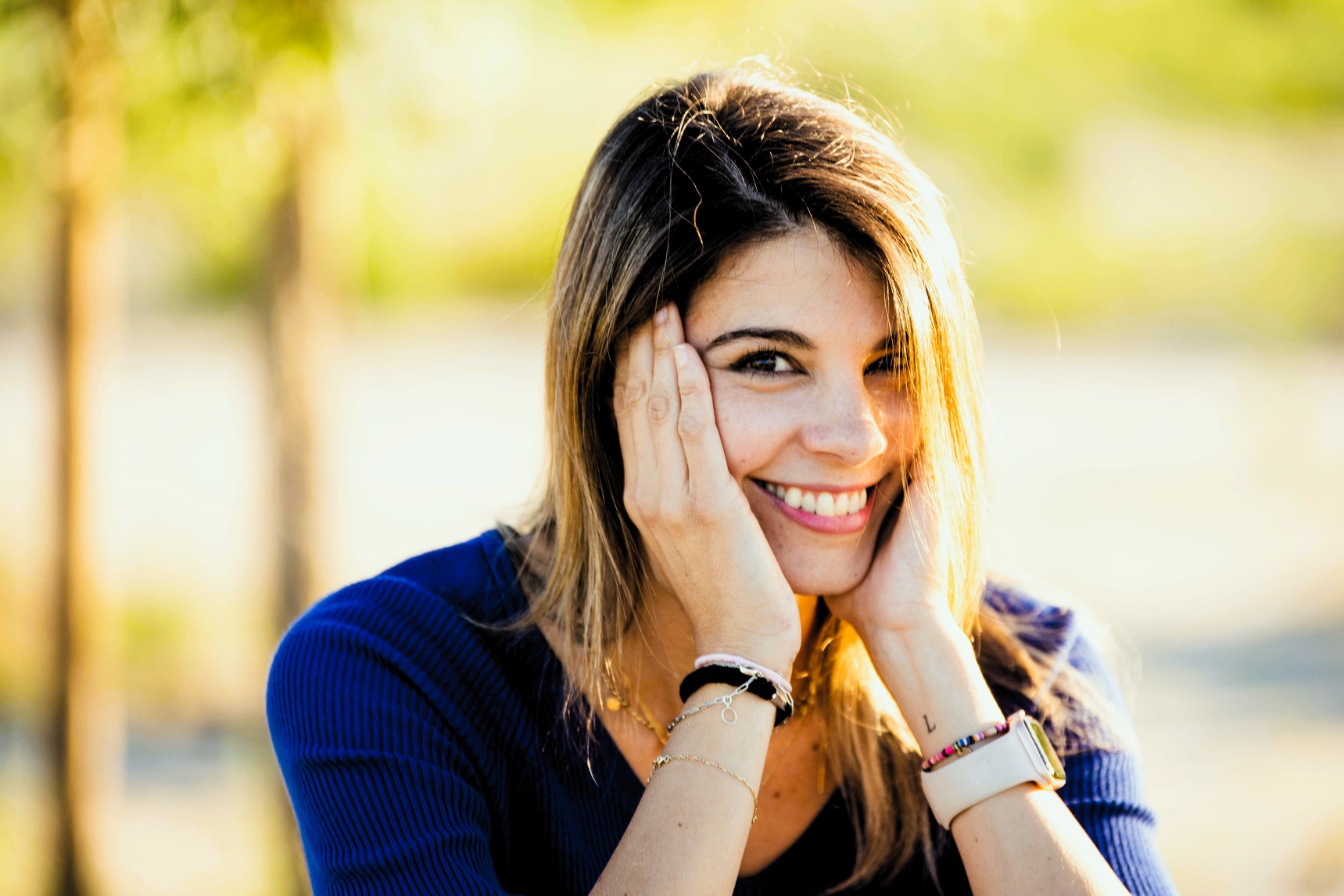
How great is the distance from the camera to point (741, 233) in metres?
2.09

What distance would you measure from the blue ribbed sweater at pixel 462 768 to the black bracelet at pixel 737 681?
0.22m

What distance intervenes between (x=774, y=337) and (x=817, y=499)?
11.7 inches

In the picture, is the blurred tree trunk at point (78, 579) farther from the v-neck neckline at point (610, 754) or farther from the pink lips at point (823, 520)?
the pink lips at point (823, 520)

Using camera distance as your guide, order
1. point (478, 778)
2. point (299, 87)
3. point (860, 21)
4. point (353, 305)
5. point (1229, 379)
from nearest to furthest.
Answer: point (478, 778) → point (299, 87) → point (860, 21) → point (353, 305) → point (1229, 379)

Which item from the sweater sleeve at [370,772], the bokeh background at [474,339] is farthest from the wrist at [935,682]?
the sweater sleeve at [370,772]

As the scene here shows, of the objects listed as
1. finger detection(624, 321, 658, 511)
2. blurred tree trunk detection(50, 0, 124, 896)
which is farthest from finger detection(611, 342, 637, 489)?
blurred tree trunk detection(50, 0, 124, 896)

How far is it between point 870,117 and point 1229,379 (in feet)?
46.3

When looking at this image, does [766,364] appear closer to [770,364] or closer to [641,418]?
[770,364]

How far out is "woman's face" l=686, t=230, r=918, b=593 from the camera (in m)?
2.07

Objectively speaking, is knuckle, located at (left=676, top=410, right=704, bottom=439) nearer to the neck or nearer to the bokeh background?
the neck

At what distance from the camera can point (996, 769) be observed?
6.60 feet

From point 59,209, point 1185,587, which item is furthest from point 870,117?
point 1185,587

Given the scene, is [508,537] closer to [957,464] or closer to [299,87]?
[957,464]

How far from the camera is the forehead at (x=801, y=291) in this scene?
207 centimetres
